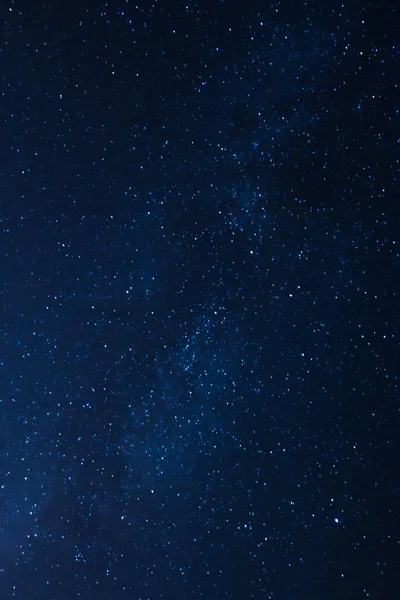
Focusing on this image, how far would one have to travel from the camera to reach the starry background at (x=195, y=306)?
755mm

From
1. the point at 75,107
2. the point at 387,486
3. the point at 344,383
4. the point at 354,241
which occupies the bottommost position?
the point at 387,486

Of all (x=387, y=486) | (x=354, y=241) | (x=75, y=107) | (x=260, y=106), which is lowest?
(x=387, y=486)

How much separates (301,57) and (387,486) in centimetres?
65

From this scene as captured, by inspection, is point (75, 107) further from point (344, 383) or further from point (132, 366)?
point (344, 383)

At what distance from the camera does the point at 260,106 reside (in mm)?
754

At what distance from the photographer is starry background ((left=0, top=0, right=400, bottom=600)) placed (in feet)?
2.48

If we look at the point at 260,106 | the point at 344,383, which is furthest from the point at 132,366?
the point at 260,106

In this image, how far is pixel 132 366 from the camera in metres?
0.80

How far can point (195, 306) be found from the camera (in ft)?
2.62

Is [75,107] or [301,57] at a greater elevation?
[75,107]

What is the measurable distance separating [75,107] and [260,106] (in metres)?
0.27

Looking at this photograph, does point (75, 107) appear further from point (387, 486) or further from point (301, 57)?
point (387, 486)

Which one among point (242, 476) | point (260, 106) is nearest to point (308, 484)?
point (242, 476)

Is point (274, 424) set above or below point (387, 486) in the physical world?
above
